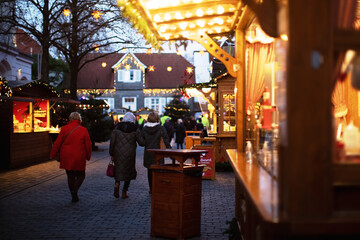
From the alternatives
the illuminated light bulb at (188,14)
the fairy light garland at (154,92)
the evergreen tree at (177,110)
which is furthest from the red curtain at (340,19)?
the fairy light garland at (154,92)

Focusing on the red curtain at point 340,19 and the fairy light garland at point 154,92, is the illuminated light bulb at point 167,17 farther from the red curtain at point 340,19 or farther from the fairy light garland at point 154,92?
the fairy light garland at point 154,92

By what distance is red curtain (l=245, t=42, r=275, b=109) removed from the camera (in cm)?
769

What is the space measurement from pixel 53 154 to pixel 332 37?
25.3ft

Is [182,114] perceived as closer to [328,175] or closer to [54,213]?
[54,213]

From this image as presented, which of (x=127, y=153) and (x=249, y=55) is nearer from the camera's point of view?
(x=249, y=55)

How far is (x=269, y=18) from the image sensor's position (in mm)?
4043

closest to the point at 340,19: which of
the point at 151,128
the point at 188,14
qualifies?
the point at 188,14

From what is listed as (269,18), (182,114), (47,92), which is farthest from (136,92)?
(269,18)

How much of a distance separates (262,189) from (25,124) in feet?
50.7

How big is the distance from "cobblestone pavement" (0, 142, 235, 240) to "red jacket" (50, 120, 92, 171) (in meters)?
0.80

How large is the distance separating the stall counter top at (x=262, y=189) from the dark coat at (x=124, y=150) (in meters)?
4.86

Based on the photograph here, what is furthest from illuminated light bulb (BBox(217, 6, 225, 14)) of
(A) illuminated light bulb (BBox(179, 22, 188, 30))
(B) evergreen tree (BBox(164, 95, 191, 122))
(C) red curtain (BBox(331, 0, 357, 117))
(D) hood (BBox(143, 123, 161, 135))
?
(B) evergreen tree (BBox(164, 95, 191, 122))

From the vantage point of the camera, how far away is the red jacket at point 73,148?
31.7 feet

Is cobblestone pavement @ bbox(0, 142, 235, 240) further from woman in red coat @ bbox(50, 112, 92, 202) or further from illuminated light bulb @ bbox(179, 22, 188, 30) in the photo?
illuminated light bulb @ bbox(179, 22, 188, 30)
